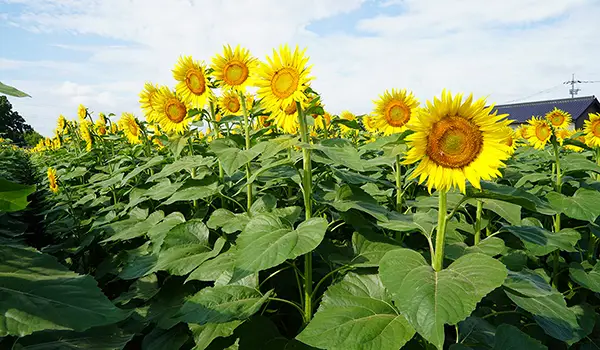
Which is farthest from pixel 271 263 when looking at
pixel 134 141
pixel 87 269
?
pixel 134 141

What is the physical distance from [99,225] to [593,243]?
418 centimetres

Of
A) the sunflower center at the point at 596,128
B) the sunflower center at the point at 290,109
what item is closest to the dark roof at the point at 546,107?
the sunflower center at the point at 596,128

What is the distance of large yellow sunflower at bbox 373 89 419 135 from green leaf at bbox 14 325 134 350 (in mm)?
2803

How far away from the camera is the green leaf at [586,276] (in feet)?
8.54

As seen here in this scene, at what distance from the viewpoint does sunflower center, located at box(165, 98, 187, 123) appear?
3471mm

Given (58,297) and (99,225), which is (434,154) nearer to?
(58,297)

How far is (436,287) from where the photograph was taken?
1.41 metres

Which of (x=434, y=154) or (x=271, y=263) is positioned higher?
(x=434, y=154)

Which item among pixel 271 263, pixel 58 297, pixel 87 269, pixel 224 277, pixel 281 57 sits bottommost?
pixel 87 269

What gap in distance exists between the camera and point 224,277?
2.16m

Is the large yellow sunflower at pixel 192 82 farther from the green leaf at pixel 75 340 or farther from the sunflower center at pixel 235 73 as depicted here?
the green leaf at pixel 75 340

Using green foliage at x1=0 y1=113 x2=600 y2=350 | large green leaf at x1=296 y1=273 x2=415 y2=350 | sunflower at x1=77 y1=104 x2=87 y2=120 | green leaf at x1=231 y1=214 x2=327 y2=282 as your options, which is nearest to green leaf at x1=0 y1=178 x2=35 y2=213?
green foliage at x1=0 y1=113 x2=600 y2=350

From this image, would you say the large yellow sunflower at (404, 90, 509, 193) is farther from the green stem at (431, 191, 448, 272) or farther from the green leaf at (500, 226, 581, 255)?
the green leaf at (500, 226, 581, 255)

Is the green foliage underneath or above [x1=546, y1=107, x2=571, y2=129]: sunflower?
underneath
